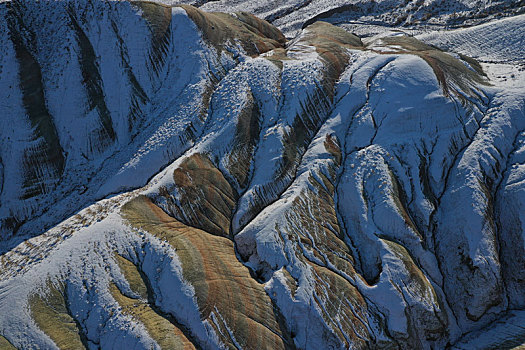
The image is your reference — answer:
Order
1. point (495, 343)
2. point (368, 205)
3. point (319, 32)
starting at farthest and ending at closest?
point (319, 32) < point (368, 205) < point (495, 343)

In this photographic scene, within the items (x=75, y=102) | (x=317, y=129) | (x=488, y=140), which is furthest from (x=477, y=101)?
(x=75, y=102)

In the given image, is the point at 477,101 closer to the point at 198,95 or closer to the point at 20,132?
the point at 198,95

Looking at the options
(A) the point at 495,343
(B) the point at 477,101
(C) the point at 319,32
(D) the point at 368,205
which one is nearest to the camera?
(A) the point at 495,343

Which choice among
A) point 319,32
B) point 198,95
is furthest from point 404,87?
point 198,95

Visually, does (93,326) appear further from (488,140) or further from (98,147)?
(488,140)

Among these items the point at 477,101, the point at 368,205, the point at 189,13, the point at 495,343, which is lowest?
the point at 495,343

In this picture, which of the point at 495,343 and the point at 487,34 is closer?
the point at 495,343

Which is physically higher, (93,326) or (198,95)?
(198,95)
